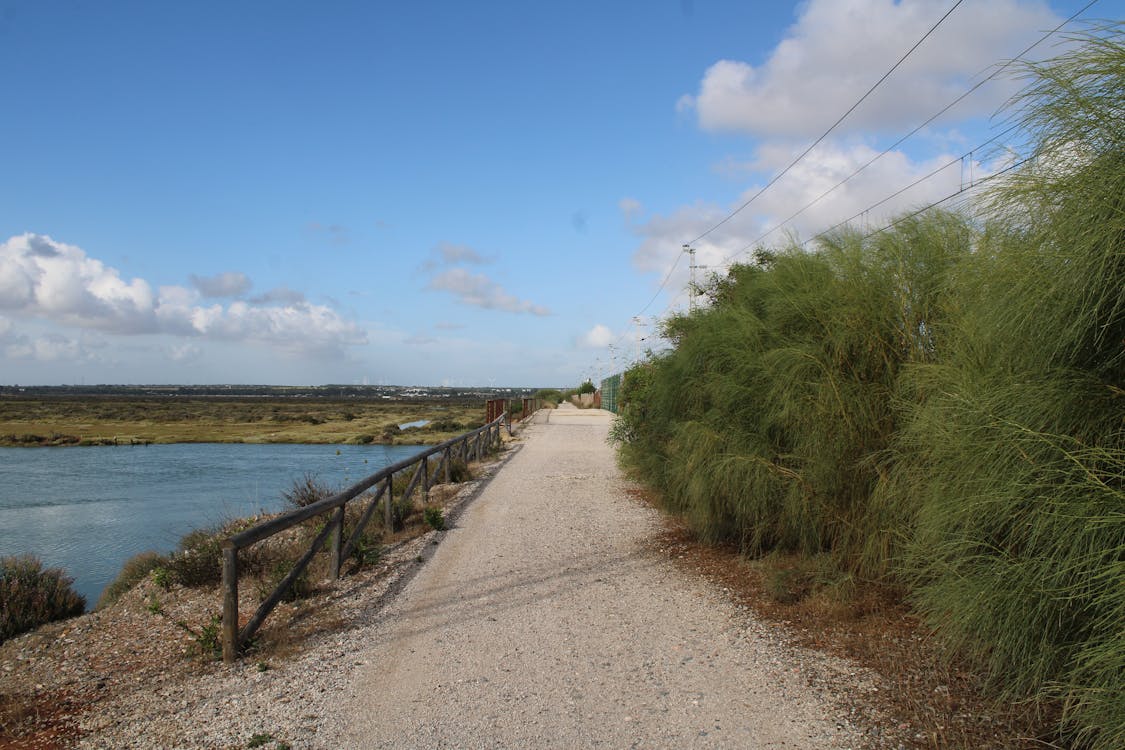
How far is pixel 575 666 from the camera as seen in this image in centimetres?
609

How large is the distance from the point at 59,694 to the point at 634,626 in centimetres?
455

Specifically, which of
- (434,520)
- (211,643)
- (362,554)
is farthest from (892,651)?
(434,520)

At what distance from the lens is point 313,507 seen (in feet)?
27.2

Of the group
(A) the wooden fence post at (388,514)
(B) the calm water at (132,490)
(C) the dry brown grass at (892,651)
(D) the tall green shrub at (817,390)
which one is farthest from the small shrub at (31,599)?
(D) the tall green shrub at (817,390)

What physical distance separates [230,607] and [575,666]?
2.79 m

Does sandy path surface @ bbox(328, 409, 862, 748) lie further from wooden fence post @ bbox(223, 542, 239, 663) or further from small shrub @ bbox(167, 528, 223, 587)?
small shrub @ bbox(167, 528, 223, 587)

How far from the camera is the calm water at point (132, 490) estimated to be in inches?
667

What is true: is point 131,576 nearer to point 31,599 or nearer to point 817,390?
point 31,599

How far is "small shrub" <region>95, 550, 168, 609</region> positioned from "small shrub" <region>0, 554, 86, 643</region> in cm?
47

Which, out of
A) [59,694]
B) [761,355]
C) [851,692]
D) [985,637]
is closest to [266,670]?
[59,694]

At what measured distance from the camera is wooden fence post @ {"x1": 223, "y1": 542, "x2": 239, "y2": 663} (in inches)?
253

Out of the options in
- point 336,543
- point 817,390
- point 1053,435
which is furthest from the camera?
point 336,543

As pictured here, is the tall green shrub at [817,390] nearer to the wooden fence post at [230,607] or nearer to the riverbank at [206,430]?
the wooden fence post at [230,607]

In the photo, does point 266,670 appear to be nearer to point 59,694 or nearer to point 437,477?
point 59,694
